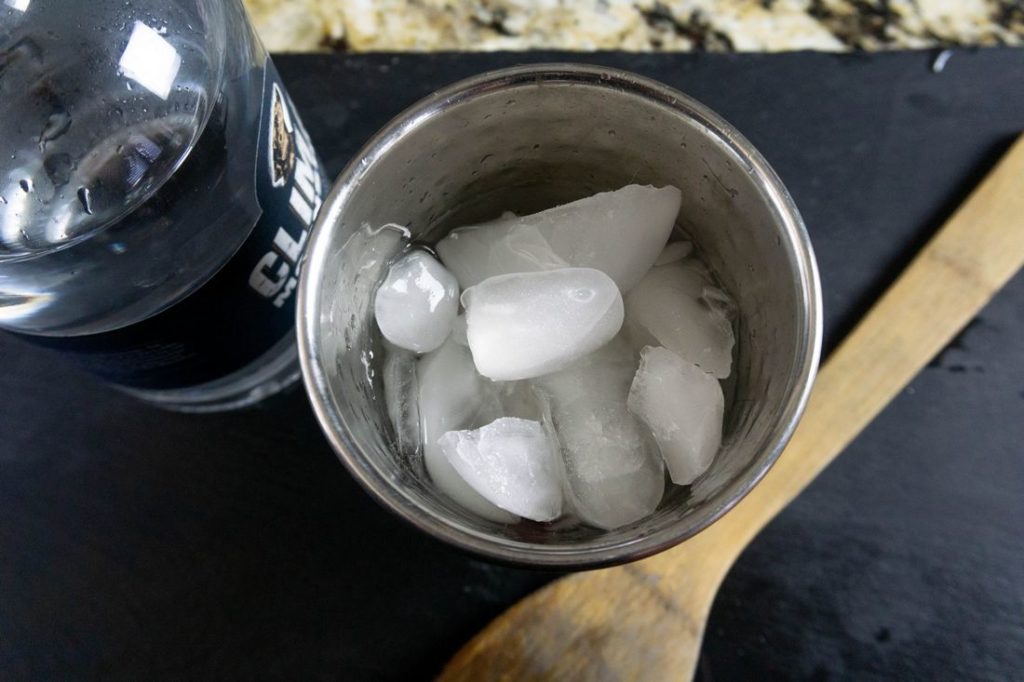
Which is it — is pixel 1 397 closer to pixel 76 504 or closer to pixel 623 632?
pixel 76 504

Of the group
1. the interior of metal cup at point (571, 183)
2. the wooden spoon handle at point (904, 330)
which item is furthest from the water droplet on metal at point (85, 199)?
the wooden spoon handle at point (904, 330)

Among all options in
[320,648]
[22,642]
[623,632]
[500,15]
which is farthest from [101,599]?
[500,15]

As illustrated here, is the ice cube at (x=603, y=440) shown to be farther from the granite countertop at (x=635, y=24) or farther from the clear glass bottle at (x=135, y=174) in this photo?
the granite countertop at (x=635, y=24)

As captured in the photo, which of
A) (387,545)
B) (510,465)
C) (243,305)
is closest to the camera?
(510,465)

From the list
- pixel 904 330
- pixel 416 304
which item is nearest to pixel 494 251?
pixel 416 304

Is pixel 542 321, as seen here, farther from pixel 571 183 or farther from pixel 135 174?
pixel 135 174

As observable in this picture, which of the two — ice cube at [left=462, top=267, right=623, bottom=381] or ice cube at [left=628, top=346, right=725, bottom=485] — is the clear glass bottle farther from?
ice cube at [left=628, top=346, right=725, bottom=485]
